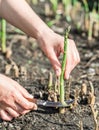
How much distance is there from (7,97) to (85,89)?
1.76 feet

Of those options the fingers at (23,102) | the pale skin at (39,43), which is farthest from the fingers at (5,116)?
the fingers at (23,102)

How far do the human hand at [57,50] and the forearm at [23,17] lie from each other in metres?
0.05

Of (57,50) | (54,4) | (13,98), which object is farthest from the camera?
(54,4)

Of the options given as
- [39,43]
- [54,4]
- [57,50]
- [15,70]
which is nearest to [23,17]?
[39,43]

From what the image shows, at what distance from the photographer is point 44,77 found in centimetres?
263

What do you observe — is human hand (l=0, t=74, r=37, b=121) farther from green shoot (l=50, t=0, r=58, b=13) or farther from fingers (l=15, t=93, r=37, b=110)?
green shoot (l=50, t=0, r=58, b=13)

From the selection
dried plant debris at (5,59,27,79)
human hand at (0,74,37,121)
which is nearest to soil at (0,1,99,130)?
dried plant debris at (5,59,27,79)

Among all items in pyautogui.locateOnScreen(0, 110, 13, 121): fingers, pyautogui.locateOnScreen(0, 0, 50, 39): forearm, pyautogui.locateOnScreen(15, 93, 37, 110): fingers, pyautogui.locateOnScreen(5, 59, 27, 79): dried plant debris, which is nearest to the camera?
pyautogui.locateOnScreen(15, 93, 37, 110): fingers

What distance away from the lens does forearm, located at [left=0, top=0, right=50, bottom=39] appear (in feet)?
7.07

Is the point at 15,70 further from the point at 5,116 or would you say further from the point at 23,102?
the point at 23,102

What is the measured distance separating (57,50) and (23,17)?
257 mm

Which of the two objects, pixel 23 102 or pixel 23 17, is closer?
pixel 23 102

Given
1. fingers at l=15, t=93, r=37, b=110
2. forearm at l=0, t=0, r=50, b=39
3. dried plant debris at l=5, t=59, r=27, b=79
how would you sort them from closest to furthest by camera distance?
1. fingers at l=15, t=93, r=37, b=110
2. forearm at l=0, t=0, r=50, b=39
3. dried plant debris at l=5, t=59, r=27, b=79

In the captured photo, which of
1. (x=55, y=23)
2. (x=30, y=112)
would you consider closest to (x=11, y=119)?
(x=30, y=112)
